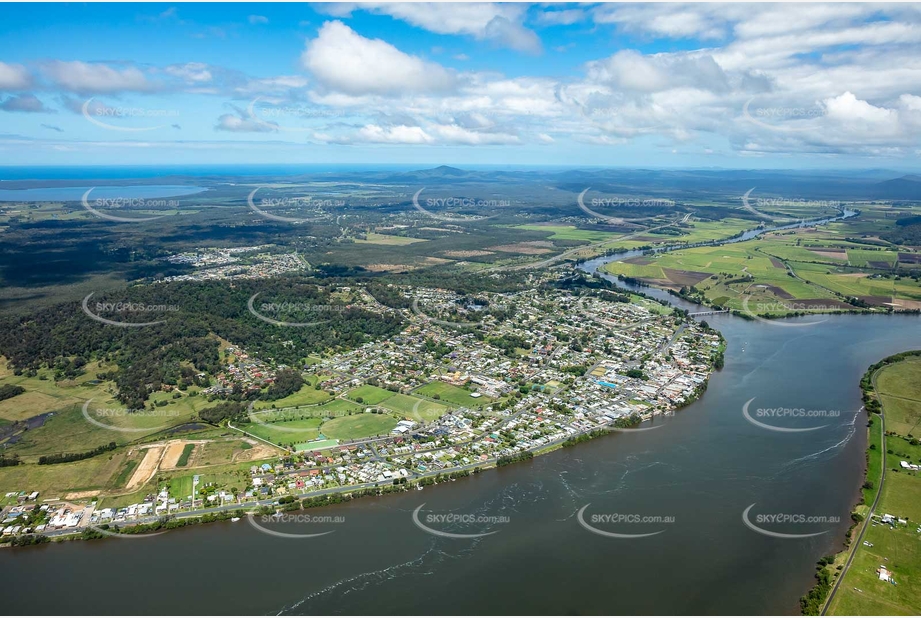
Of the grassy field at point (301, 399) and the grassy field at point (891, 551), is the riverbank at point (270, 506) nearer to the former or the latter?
the grassy field at point (301, 399)

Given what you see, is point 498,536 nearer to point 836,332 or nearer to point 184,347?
point 184,347

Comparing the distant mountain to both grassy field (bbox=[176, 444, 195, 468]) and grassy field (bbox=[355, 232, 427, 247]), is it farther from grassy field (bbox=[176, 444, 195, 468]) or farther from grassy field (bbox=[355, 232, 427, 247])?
grassy field (bbox=[176, 444, 195, 468])

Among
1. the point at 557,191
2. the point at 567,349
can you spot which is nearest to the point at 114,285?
the point at 567,349

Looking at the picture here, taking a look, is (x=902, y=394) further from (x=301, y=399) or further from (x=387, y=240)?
(x=387, y=240)

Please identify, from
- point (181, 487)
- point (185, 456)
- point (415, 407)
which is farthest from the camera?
point (415, 407)

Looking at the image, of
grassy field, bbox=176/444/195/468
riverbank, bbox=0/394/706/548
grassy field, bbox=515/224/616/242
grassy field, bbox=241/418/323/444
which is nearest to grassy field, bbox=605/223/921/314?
grassy field, bbox=515/224/616/242

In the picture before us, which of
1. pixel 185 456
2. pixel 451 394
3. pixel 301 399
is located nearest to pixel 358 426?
pixel 301 399
